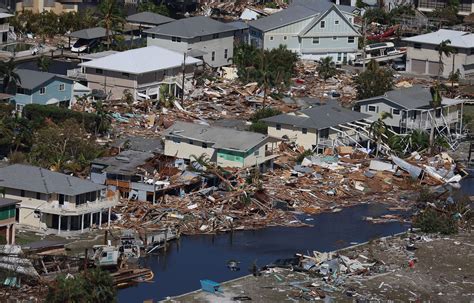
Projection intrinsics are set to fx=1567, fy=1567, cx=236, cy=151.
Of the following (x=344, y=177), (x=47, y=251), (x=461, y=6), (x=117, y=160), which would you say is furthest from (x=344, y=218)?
(x=461, y=6)

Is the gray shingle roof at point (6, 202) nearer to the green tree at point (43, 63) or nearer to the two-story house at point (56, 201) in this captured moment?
the two-story house at point (56, 201)

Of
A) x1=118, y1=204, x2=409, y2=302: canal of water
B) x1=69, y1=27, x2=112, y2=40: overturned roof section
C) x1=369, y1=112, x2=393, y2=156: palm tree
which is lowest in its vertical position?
x1=118, y1=204, x2=409, y2=302: canal of water

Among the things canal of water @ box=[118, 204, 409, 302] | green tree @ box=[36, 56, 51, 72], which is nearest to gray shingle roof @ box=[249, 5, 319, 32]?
green tree @ box=[36, 56, 51, 72]

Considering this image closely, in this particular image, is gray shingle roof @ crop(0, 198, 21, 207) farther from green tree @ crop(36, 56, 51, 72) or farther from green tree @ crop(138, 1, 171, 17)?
green tree @ crop(138, 1, 171, 17)

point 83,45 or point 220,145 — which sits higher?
point 83,45

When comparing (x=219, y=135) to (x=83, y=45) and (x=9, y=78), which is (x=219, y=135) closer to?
(x=9, y=78)

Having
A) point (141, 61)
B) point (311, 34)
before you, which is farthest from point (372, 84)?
point (311, 34)
